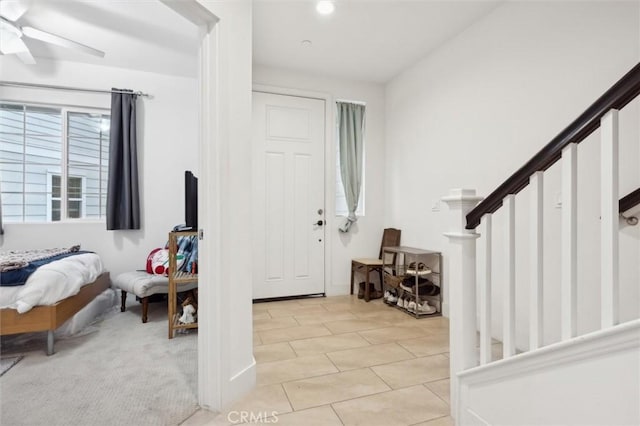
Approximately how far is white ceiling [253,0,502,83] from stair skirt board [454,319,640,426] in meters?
2.60

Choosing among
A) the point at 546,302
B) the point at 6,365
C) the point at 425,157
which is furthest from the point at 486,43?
the point at 6,365

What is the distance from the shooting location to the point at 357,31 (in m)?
2.92

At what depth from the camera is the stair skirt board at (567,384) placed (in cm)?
88

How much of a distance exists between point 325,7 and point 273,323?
2.81 m

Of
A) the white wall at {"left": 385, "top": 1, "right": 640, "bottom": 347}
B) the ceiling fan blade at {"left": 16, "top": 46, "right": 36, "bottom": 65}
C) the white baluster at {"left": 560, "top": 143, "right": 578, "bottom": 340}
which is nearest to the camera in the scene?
the white baluster at {"left": 560, "top": 143, "right": 578, "bottom": 340}

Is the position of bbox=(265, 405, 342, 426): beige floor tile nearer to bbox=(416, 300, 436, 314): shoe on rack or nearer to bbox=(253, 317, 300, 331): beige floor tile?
bbox=(253, 317, 300, 331): beige floor tile

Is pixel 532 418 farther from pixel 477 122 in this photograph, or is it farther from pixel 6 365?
pixel 6 365

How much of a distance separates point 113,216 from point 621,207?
4339 mm

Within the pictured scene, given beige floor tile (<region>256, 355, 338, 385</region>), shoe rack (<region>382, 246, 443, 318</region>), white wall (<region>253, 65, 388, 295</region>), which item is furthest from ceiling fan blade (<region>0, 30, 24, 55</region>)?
shoe rack (<region>382, 246, 443, 318</region>)

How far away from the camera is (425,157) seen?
341cm

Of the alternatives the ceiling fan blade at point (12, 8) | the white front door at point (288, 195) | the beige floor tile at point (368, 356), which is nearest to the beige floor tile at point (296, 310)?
the white front door at point (288, 195)

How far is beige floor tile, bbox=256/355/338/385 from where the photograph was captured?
6.43 feet

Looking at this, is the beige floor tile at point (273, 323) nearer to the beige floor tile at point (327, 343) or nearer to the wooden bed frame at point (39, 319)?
the beige floor tile at point (327, 343)

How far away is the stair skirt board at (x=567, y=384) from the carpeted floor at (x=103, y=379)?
1.46 meters
